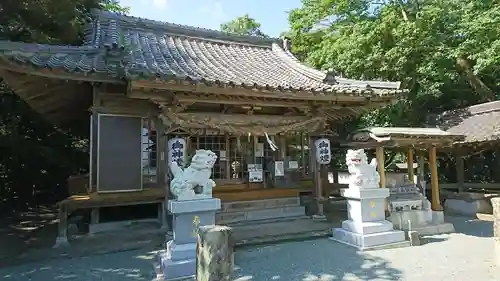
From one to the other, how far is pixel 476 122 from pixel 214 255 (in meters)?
11.7

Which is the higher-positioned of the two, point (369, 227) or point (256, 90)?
point (256, 90)

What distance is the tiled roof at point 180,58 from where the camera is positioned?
6492 mm

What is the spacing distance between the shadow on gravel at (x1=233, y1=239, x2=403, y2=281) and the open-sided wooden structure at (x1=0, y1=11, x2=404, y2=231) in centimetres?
256

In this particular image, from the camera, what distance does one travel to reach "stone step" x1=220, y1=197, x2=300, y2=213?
8614 millimetres

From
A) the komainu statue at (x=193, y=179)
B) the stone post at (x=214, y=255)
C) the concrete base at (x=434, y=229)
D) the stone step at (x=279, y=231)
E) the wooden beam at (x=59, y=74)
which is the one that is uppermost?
the wooden beam at (x=59, y=74)

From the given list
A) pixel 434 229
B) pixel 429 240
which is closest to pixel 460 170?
pixel 434 229

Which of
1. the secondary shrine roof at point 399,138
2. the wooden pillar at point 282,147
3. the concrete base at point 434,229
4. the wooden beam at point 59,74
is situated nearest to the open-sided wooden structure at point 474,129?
the secondary shrine roof at point 399,138

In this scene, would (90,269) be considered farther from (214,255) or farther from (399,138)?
(399,138)

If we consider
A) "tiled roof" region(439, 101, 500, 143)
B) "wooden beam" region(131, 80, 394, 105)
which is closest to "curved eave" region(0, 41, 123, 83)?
"wooden beam" region(131, 80, 394, 105)

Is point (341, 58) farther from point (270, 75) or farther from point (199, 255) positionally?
point (199, 255)

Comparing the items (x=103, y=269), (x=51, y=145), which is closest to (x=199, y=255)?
(x=103, y=269)

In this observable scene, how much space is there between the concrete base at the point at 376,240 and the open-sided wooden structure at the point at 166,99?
8.96ft

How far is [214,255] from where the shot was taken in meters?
2.83

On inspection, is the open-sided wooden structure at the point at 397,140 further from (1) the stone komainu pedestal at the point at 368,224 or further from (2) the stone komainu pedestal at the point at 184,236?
(2) the stone komainu pedestal at the point at 184,236
